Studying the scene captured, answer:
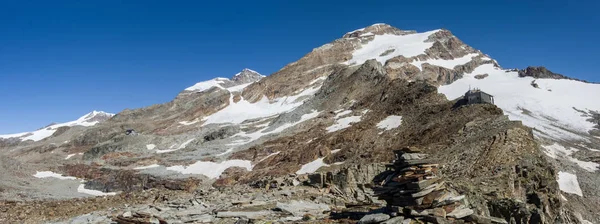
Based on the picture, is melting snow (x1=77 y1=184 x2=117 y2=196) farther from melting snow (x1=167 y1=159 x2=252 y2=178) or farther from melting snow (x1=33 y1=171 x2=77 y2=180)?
melting snow (x1=167 y1=159 x2=252 y2=178)

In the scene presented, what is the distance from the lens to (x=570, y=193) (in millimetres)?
45375

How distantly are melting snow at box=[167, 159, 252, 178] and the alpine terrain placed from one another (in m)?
0.35

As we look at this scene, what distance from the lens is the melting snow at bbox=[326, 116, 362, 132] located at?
57.4 meters

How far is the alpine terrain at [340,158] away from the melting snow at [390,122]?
1.11 ft

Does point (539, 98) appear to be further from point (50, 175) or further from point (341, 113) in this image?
point (50, 175)

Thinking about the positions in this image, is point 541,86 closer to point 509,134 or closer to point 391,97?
point 391,97

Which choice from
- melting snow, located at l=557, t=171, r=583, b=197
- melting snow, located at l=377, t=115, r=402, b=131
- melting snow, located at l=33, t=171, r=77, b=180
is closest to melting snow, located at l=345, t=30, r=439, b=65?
melting snow, located at l=377, t=115, r=402, b=131

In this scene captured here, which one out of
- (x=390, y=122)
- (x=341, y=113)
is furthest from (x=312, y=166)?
(x=341, y=113)

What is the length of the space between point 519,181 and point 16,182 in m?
54.8

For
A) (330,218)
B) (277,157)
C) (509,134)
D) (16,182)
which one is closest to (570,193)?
(509,134)

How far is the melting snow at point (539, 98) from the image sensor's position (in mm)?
92806

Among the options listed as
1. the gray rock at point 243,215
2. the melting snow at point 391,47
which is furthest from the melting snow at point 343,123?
the melting snow at point 391,47

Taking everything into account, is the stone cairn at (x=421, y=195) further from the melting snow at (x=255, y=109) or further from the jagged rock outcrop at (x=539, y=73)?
the jagged rock outcrop at (x=539, y=73)

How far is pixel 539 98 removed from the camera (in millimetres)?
119875
